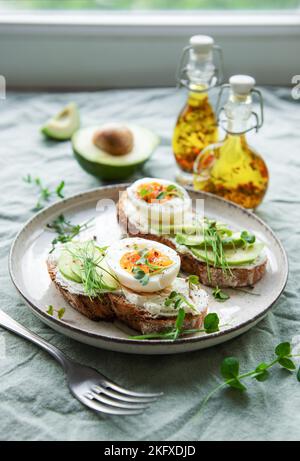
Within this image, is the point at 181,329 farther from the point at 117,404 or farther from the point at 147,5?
the point at 147,5

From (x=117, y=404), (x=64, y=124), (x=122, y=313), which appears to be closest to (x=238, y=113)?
(x=122, y=313)

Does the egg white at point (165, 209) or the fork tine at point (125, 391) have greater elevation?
the egg white at point (165, 209)

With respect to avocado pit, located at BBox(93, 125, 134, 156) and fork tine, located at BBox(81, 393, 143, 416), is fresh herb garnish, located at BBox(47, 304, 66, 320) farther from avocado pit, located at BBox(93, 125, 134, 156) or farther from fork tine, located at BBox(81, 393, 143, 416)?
avocado pit, located at BBox(93, 125, 134, 156)

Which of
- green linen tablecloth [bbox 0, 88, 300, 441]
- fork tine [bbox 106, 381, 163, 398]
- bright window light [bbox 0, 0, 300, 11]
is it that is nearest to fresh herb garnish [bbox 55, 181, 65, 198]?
green linen tablecloth [bbox 0, 88, 300, 441]

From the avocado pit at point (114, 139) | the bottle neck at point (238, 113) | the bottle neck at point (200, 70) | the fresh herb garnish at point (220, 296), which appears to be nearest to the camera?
the fresh herb garnish at point (220, 296)

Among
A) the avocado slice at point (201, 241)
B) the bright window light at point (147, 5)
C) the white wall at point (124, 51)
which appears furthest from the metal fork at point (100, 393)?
the bright window light at point (147, 5)

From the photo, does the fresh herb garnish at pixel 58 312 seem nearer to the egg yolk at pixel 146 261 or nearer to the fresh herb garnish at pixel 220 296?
the egg yolk at pixel 146 261
